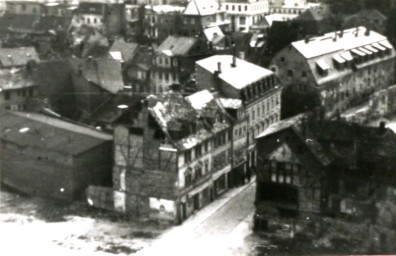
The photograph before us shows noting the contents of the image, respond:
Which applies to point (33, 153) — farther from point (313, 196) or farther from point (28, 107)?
point (313, 196)

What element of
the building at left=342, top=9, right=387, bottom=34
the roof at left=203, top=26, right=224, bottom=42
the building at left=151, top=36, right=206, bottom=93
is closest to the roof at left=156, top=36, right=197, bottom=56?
the building at left=151, top=36, right=206, bottom=93

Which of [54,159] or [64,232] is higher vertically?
[54,159]

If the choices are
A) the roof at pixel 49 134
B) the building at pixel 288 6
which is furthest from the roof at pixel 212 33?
the roof at pixel 49 134

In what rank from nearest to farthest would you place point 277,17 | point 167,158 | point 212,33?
point 167,158
point 212,33
point 277,17

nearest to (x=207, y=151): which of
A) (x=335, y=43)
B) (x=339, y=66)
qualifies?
(x=339, y=66)

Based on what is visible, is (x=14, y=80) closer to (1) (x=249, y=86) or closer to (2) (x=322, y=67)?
(1) (x=249, y=86)

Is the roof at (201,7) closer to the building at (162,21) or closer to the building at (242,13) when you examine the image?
the building at (162,21)

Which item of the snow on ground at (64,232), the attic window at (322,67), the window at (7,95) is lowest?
the snow on ground at (64,232)
